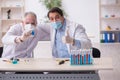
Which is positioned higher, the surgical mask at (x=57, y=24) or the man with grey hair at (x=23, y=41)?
the surgical mask at (x=57, y=24)

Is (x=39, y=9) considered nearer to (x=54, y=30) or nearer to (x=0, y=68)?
(x=54, y=30)

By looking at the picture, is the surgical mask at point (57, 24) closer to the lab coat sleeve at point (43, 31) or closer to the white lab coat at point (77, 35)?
the white lab coat at point (77, 35)

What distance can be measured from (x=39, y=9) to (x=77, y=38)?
19.2 ft

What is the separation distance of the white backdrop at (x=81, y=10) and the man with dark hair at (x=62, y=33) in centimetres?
554

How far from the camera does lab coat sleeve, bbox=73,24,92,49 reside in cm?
232

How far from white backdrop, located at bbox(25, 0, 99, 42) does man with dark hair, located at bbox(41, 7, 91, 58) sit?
5540mm

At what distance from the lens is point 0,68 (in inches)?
72.6

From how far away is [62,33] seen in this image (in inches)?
100

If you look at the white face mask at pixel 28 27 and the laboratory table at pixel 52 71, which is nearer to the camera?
the laboratory table at pixel 52 71

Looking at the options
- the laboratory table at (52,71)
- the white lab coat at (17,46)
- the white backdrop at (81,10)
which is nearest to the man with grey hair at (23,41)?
the white lab coat at (17,46)

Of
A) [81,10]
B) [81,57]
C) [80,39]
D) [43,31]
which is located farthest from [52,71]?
[81,10]

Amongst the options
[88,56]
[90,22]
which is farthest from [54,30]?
[90,22]

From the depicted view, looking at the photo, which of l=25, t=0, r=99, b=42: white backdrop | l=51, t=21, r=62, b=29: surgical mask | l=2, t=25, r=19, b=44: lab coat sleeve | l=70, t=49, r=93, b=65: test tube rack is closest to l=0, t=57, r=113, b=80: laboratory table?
l=70, t=49, r=93, b=65: test tube rack

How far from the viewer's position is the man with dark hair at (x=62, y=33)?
2.41 m
